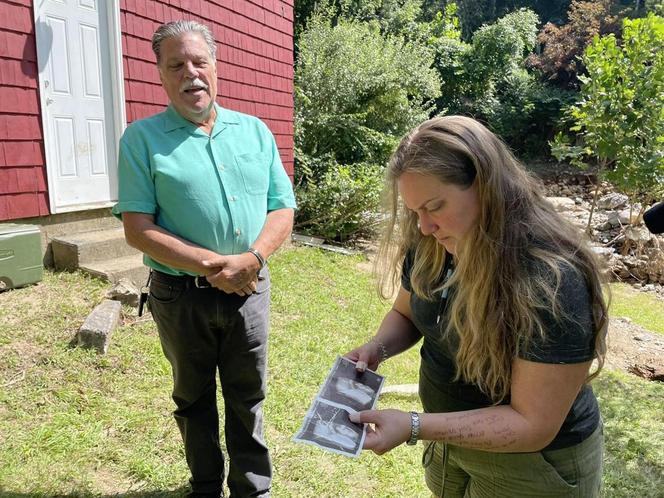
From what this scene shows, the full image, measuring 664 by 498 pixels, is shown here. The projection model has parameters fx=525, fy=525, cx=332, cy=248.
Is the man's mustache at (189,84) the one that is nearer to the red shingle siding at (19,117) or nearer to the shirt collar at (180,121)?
the shirt collar at (180,121)

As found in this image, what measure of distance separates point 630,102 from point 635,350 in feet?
12.7

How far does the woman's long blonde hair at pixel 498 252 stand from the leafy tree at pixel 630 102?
25.3 feet

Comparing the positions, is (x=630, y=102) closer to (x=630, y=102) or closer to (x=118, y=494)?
(x=630, y=102)

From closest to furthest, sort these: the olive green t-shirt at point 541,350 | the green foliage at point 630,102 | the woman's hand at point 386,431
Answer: the olive green t-shirt at point 541,350 < the woman's hand at point 386,431 < the green foliage at point 630,102

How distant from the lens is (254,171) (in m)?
2.38

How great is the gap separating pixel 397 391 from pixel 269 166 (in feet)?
7.48

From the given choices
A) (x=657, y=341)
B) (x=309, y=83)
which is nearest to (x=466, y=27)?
(x=309, y=83)

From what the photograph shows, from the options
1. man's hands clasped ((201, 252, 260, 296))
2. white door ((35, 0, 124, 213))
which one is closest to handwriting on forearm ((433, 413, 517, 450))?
man's hands clasped ((201, 252, 260, 296))

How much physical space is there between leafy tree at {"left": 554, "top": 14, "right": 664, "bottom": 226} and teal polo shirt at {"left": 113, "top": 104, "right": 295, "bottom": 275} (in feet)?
24.1

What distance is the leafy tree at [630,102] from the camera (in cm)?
768

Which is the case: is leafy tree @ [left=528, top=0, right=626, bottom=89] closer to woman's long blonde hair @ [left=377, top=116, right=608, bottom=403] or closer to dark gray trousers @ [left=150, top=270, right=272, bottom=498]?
dark gray trousers @ [left=150, top=270, right=272, bottom=498]

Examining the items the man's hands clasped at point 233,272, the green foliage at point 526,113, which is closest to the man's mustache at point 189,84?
the man's hands clasped at point 233,272

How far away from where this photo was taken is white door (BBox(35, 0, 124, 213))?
480cm

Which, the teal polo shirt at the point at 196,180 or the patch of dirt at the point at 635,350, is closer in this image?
the teal polo shirt at the point at 196,180
